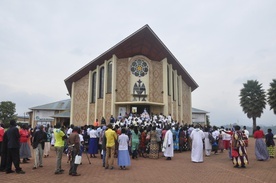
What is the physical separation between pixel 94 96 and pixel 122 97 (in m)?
3.13

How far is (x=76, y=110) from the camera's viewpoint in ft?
78.6

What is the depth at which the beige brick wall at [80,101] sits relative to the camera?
2348 cm

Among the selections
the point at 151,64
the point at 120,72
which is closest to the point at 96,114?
the point at 120,72

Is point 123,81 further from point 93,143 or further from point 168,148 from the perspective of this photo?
point 168,148

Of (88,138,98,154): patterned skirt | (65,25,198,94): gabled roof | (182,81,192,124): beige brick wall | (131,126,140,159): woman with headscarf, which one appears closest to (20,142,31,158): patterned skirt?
(88,138,98,154): patterned skirt

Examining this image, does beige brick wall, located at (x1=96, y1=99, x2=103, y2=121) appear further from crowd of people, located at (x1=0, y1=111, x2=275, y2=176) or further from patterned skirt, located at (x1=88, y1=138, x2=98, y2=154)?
patterned skirt, located at (x1=88, y1=138, x2=98, y2=154)

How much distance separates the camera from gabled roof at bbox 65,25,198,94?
2058 centimetres

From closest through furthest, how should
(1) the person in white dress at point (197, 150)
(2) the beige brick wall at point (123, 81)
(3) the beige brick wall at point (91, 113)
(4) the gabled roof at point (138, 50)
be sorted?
(1) the person in white dress at point (197, 150), (4) the gabled roof at point (138, 50), (2) the beige brick wall at point (123, 81), (3) the beige brick wall at point (91, 113)

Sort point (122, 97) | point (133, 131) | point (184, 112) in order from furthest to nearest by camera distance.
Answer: point (184, 112)
point (122, 97)
point (133, 131)

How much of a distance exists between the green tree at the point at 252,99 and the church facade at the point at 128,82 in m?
14.0

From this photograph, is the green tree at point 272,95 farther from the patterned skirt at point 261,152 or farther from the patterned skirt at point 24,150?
the patterned skirt at point 24,150

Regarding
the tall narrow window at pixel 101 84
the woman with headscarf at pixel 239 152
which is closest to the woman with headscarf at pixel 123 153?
the woman with headscarf at pixel 239 152

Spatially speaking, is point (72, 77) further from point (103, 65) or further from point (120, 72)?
point (120, 72)

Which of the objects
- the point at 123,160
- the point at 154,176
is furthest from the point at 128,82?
the point at 154,176
